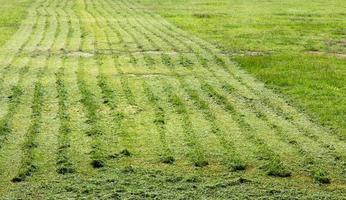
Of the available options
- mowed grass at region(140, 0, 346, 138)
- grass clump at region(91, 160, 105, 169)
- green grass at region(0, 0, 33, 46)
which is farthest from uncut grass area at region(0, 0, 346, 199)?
green grass at region(0, 0, 33, 46)

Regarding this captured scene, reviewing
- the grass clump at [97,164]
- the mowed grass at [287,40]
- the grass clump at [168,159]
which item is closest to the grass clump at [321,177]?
the mowed grass at [287,40]

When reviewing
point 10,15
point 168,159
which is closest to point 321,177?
point 168,159

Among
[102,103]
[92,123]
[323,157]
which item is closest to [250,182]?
[323,157]

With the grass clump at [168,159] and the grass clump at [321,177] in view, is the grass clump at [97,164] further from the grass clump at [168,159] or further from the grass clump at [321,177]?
the grass clump at [321,177]

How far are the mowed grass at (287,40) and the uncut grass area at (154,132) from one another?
56cm

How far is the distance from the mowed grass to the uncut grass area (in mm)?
558

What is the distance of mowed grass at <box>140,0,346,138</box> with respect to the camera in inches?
716

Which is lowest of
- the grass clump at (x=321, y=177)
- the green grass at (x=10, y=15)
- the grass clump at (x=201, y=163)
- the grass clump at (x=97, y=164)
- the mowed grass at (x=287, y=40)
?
the mowed grass at (x=287, y=40)

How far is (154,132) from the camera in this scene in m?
14.0

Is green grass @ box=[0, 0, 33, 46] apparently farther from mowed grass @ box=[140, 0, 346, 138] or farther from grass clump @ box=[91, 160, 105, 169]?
grass clump @ box=[91, 160, 105, 169]

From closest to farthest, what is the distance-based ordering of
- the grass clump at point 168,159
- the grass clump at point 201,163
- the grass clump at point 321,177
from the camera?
the grass clump at point 321,177
the grass clump at point 201,163
the grass clump at point 168,159

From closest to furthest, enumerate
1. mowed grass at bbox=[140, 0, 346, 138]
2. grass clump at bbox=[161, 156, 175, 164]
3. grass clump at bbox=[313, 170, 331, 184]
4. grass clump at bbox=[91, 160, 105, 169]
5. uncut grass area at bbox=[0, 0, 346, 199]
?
1. uncut grass area at bbox=[0, 0, 346, 199]
2. grass clump at bbox=[313, 170, 331, 184]
3. grass clump at bbox=[91, 160, 105, 169]
4. grass clump at bbox=[161, 156, 175, 164]
5. mowed grass at bbox=[140, 0, 346, 138]

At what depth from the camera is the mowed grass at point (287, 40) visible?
1819cm

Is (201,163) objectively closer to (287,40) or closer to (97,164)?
(97,164)
